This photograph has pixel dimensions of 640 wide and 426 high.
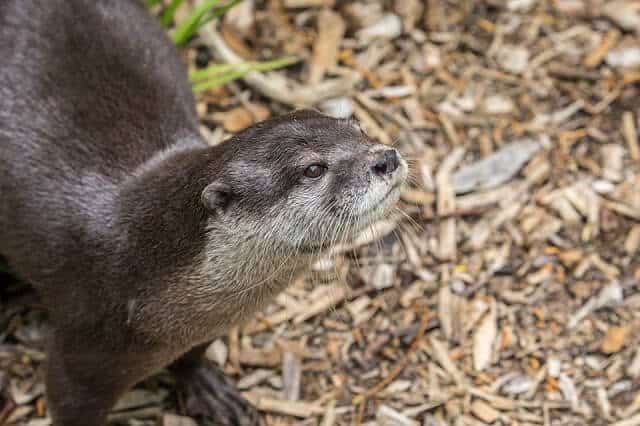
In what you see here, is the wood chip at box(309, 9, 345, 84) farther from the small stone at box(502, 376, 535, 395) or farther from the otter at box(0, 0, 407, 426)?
the small stone at box(502, 376, 535, 395)

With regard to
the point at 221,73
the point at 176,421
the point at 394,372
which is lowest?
the point at 394,372

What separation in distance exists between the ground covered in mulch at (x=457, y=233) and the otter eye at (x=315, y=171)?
37 centimetres

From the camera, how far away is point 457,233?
11.1 feet

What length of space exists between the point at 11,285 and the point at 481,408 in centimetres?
169

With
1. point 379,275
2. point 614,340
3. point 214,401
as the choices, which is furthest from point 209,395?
point 614,340

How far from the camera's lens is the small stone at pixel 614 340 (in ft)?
9.80

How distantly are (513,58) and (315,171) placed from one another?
198cm

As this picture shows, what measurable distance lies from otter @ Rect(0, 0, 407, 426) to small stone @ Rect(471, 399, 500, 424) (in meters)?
0.91

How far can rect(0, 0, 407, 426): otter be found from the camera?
2.17 meters

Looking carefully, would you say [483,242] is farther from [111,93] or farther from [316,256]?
[111,93]

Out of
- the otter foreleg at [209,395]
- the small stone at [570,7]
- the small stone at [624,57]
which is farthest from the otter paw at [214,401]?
the small stone at [570,7]

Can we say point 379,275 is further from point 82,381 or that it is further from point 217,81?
point 82,381

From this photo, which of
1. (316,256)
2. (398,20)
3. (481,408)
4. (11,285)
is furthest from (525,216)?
(11,285)

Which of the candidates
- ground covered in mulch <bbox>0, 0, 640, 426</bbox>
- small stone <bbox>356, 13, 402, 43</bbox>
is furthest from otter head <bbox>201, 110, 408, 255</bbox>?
small stone <bbox>356, 13, 402, 43</bbox>
